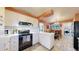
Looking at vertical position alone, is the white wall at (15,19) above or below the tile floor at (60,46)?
above

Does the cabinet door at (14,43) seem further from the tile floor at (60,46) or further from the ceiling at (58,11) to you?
the ceiling at (58,11)

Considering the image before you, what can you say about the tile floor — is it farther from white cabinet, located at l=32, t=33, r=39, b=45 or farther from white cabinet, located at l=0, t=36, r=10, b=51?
white cabinet, located at l=0, t=36, r=10, b=51

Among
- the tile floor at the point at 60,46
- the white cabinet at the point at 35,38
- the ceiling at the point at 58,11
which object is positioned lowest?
the tile floor at the point at 60,46

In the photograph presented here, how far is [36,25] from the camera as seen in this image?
1539 mm

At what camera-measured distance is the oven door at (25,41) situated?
58.0 inches

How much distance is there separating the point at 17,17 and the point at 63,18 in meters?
0.75

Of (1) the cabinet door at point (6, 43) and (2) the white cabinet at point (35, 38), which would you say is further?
(2) the white cabinet at point (35, 38)

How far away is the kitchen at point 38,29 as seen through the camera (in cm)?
139

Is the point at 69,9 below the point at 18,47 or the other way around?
the other way around

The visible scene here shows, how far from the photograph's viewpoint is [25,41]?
60.7 inches

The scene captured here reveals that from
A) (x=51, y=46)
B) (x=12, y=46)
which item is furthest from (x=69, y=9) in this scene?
(x=12, y=46)

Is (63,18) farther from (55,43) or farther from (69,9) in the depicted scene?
(55,43)

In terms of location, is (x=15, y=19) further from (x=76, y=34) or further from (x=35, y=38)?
(x=76, y=34)

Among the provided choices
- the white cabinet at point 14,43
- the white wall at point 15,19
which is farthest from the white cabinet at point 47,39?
the white cabinet at point 14,43
